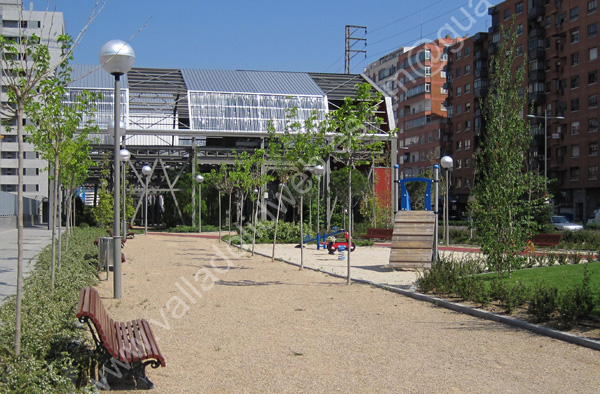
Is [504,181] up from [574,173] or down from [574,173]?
down

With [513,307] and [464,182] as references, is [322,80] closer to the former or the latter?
[464,182]

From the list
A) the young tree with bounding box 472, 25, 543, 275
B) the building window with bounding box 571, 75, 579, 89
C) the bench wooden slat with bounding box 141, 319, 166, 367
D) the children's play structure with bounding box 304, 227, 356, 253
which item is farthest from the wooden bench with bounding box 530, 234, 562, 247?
the building window with bounding box 571, 75, 579, 89

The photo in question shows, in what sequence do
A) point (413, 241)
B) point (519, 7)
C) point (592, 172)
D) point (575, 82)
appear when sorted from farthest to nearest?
point (519, 7)
point (575, 82)
point (592, 172)
point (413, 241)

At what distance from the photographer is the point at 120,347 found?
592cm

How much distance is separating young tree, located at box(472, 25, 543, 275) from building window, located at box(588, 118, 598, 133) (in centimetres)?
4765

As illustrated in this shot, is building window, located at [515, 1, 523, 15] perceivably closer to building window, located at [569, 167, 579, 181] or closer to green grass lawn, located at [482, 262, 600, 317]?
building window, located at [569, 167, 579, 181]

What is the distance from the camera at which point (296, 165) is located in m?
18.6

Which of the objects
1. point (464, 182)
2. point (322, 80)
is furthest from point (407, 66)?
point (322, 80)

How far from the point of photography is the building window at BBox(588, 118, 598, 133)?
182ft

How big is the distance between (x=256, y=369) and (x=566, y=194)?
2290 inches

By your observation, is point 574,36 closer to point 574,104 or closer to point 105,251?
point 574,104

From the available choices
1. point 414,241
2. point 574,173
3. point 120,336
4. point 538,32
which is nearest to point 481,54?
point 538,32

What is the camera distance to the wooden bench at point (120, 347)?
5.52m

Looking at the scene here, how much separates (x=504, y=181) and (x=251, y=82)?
37.2 m
